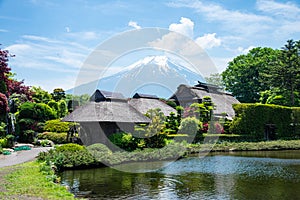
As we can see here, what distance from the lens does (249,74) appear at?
52.3m

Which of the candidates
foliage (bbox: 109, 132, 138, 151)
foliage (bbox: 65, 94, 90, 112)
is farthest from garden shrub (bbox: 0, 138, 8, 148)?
foliage (bbox: 65, 94, 90, 112)

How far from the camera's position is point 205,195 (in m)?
10.8

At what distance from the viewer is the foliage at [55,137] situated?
27.4 metres

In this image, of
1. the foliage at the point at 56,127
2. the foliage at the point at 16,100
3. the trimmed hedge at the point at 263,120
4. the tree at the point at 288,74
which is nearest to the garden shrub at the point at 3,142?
the foliage at the point at 56,127

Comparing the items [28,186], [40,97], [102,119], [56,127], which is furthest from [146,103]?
[28,186]

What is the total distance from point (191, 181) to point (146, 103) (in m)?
19.3

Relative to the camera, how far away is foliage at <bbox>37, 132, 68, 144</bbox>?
27.4 m

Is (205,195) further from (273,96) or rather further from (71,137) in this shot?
(273,96)

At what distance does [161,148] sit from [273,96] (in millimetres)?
26760

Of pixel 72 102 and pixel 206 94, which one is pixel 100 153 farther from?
pixel 72 102

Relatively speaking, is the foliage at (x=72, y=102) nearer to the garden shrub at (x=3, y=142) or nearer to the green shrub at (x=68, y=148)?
the garden shrub at (x=3, y=142)

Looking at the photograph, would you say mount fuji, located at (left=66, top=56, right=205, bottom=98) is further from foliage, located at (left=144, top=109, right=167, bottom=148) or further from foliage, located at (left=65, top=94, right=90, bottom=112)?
foliage, located at (left=65, top=94, right=90, bottom=112)

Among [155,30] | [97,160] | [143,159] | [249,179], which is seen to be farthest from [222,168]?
[155,30]

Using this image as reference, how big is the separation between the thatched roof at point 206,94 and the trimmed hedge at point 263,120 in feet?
14.1
